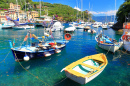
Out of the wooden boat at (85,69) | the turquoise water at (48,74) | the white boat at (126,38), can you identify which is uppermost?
the white boat at (126,38)

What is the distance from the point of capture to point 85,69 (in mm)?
12273

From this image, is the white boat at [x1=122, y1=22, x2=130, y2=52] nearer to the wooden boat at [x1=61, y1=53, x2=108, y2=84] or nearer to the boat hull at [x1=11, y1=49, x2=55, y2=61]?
the wooden boat at [x1=61, y1=53, x2=108, y2=84]

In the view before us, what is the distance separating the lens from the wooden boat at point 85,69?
970 cm

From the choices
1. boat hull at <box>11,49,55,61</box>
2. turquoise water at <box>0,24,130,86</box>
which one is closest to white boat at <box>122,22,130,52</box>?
turquoise water at <box>0,24,130,86</box>

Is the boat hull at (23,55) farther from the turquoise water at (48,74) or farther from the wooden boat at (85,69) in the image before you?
the wooden boat at (85,69)

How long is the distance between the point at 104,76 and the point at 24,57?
1163 cm

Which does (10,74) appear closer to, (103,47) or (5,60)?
(5,60)

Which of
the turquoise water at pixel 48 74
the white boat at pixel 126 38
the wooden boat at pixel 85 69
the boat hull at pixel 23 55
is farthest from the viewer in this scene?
the white boat at pixel 126 38

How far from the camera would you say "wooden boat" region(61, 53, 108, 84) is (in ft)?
31.8

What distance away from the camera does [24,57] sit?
52.6 ft

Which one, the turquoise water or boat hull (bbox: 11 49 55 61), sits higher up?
boat hull (bbox: 11 49 55 61)

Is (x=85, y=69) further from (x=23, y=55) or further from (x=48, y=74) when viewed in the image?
(x=23, y=55)

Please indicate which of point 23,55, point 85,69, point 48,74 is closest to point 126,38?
point 85,69

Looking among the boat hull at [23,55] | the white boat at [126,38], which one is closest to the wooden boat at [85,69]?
the boat hull at [23,55]
